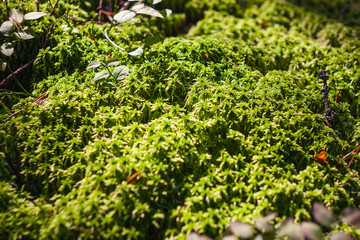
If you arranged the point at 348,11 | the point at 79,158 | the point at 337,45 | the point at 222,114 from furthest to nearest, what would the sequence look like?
1. the point at 348,11
2. the point at 337,45
3. the point at 222,114
4. the point at 79,158

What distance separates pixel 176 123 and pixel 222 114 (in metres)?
0.45

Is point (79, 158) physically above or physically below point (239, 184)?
above

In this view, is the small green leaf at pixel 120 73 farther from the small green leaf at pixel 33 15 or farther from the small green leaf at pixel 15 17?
the small green leaf at pixel 15 17

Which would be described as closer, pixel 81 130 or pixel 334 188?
pixel 334 188

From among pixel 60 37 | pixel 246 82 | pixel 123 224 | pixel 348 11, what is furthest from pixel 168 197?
pixel 348 11

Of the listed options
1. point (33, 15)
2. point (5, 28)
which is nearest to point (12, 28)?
point (5, 28)

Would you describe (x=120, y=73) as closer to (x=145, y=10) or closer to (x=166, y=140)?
(x=145, y=10)

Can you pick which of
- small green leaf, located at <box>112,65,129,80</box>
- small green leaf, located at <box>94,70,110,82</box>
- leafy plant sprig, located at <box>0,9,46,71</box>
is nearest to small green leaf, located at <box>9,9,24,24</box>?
leafy plant sprig, located at <box>0,9,46,71</box>

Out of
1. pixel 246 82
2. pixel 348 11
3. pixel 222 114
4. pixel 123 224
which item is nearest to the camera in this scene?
pixel 123 224

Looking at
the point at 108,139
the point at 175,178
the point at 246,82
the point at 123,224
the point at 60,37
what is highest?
the point at 60,37

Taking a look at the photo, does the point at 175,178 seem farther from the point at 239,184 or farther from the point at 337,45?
the point at 337,45

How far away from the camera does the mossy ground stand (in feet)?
5.20

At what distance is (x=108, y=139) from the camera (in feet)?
6.18

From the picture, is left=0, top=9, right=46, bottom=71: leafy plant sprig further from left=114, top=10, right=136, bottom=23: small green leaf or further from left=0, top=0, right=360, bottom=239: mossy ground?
left=114, top=10, right=136, bottom=23: small green leaf
